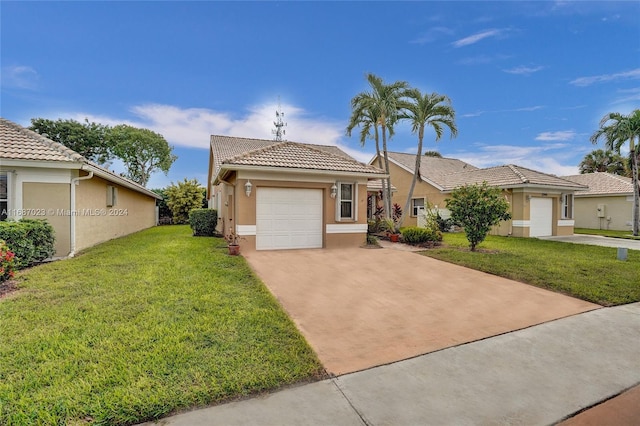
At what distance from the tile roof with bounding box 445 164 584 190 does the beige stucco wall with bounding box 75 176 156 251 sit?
17.0 metres

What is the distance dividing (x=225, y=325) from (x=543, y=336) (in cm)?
443

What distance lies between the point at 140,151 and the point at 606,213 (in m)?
46.1

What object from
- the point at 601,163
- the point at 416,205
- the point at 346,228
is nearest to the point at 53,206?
the point at 346,228

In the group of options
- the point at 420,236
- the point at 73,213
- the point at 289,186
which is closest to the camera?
the point at 73,213

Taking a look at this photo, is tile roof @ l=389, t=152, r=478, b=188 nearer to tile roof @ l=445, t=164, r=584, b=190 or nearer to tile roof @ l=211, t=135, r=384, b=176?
tile roof @ l=445, t=164, r=584, b=190

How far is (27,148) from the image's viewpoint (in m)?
8.91

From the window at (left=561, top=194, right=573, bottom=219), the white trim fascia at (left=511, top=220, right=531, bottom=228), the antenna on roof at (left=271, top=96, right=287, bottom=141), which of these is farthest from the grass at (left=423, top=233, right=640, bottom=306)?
the antenna on roof at (left=271, top=96, right=287, bottom=141)

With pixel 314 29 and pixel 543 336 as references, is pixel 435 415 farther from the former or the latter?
pixel 314 29

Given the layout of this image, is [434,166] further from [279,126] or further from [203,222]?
[203,222]

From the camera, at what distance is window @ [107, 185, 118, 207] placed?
13273 mm

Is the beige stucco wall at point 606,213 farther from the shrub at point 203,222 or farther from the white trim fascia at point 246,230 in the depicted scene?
the shrub at point 203,222

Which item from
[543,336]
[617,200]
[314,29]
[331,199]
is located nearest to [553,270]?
[543,336]

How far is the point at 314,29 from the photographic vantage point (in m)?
12.1

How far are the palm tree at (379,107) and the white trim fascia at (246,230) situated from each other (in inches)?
284
